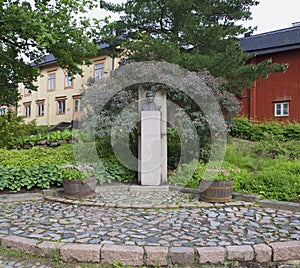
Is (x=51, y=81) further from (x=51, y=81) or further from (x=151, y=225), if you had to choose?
(x=151, y=225)

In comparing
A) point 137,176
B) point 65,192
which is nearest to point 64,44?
point 137,176

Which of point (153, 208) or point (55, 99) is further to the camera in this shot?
point (55, 99)

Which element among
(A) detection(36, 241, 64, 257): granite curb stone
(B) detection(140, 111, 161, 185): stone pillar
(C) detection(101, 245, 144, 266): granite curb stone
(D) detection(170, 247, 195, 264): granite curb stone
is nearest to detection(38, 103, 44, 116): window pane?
(B) detection(140, 111, 161, 185): stone pillar

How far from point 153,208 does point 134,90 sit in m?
3.61

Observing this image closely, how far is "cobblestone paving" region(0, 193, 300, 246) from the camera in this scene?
3.70 m

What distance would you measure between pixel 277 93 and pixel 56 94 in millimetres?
17904

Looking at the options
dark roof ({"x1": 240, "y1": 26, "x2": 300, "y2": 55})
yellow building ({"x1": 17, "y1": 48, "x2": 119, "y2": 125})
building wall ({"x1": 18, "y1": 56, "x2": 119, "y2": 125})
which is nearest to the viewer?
dark roof ({"x1": 240, "y1": 26, "x2": 300, "y2": 55})

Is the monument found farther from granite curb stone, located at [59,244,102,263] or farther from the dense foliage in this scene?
granite curb stone, located at [59,244,102,263]

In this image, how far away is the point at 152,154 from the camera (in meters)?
7.09

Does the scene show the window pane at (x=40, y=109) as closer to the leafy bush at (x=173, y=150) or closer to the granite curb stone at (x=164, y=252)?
the leafy bush at (x=173, y=150)

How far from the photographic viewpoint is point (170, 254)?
3297mm

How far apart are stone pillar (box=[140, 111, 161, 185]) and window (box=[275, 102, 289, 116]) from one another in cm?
1244

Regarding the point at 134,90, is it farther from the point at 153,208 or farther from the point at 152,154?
the point at 153,208

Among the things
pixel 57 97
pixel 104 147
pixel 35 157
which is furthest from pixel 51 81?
pixel 35 157
